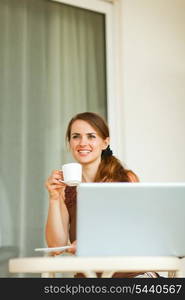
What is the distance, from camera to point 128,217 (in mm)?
1062

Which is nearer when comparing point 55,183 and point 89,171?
point 55,183

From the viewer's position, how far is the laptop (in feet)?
3.45

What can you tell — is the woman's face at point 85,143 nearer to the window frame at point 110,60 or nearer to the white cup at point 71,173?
the white cup at point 71,173

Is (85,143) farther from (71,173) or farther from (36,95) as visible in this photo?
(36,95)

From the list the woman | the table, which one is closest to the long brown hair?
the woman

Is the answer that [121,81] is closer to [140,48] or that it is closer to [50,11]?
[140,48]

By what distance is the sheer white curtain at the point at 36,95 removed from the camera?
2.34 m

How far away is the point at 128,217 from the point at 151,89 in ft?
6.25

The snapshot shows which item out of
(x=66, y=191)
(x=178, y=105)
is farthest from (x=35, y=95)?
(x=178, y=105)

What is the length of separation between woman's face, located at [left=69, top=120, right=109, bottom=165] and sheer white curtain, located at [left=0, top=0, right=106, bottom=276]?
49cm

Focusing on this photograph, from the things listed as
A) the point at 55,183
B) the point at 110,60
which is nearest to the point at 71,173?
the point at 55,183

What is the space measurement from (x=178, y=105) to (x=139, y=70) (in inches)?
14.8

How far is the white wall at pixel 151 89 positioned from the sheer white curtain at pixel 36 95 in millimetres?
162

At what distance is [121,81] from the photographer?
279 centimetres
